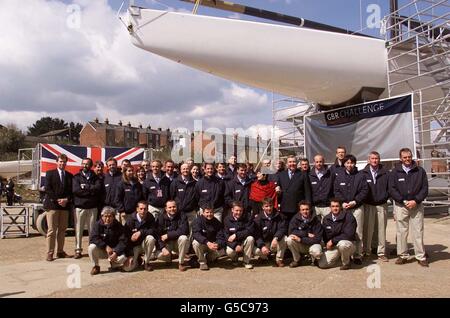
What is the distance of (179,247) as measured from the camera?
5.63 meters

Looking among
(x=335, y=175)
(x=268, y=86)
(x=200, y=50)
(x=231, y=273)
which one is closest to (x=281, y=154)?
(x=268, y=86)

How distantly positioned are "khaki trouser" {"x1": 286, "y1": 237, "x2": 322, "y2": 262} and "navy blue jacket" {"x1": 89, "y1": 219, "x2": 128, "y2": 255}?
2172 mm

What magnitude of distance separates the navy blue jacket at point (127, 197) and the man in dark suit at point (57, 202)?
81 cm

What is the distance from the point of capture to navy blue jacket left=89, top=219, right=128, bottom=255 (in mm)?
5410

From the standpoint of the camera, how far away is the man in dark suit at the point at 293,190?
6117 millimetres

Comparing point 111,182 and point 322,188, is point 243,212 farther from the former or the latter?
point 111,182

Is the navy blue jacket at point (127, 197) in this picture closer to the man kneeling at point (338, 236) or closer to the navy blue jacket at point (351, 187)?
the man kneeling at point (338, 236)

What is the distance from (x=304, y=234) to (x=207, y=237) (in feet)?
4.27

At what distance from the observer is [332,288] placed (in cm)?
460

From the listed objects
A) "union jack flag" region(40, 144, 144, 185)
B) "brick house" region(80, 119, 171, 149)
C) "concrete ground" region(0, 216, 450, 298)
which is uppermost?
"brick house" region(80, 119, 171, 149)

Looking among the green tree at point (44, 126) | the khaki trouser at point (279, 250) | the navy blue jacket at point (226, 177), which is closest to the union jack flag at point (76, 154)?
the navy blue jacket at point (226, 177)

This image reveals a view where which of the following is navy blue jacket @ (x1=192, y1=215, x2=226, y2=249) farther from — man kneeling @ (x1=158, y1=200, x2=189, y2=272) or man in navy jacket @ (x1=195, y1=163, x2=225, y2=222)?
man in navy jacket @ (x1=195, y1=163, x2=225, y2=222)

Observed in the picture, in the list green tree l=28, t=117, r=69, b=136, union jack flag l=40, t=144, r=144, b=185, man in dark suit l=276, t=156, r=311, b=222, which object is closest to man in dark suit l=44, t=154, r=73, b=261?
union jack flag l=40, t=144, r=144, b=185
